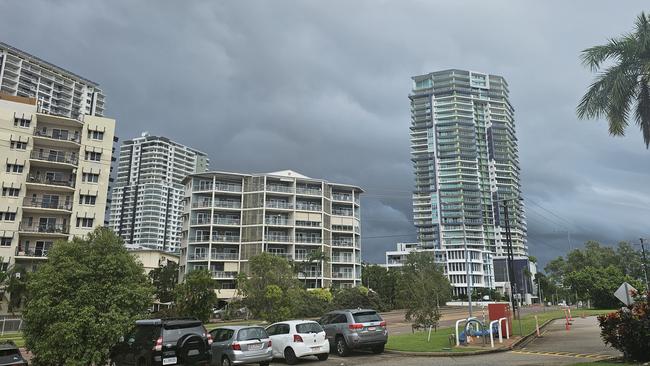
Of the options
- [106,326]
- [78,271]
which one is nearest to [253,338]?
[106,326]

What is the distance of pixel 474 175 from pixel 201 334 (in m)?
179

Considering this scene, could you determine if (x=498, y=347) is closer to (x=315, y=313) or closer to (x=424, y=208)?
(x=315, y=313)

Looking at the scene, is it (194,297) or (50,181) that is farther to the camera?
(50,181)

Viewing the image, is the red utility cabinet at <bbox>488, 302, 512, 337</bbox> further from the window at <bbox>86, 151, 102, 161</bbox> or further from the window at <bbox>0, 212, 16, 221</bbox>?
the window at <bbox>0, 212, 16, 221</bbox>

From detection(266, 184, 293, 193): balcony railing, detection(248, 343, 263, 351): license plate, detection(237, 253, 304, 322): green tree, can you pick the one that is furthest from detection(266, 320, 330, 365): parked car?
detection(266, 184, 293, 193): balcony railing

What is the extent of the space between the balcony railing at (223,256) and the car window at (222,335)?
200ft

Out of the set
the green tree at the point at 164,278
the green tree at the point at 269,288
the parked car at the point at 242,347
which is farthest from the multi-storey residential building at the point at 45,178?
the parked car at the point at 242,347

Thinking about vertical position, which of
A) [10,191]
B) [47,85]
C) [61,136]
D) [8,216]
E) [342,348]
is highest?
Answer: [47,85]

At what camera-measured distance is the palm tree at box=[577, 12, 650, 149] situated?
18.6m

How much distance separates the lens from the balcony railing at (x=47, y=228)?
176 ft

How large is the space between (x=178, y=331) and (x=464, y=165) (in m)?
179

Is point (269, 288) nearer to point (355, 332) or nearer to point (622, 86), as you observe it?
point (355, 332)

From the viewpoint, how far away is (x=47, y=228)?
5441 cm

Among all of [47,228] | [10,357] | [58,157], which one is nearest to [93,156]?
[58,157]
